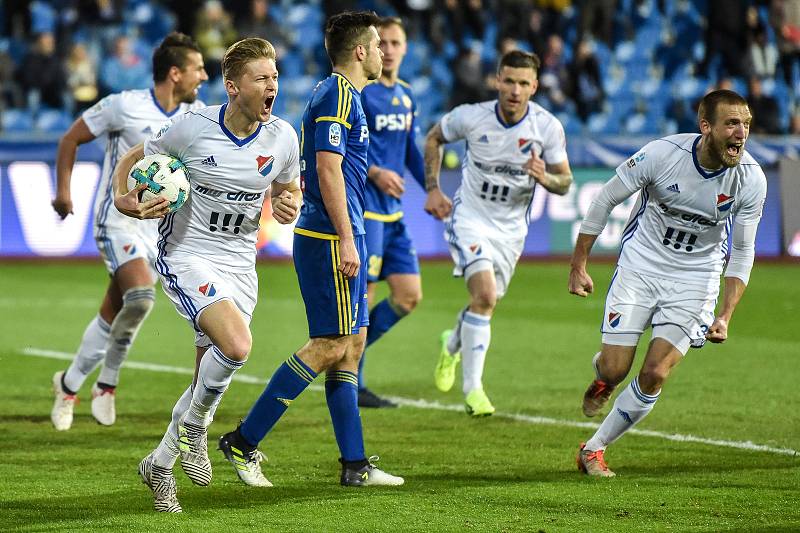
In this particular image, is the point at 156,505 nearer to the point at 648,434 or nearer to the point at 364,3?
the point at 648,434

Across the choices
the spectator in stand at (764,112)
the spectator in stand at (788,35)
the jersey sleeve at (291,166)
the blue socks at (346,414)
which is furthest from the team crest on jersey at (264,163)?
the spectator in stand at (788,35)

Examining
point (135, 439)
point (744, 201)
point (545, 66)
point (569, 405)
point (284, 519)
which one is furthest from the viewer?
point (545, 66)

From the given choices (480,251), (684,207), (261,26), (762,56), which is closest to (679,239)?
(684,207)

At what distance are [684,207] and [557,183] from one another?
6.58 ft

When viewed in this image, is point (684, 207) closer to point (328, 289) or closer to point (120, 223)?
point (328, 289)

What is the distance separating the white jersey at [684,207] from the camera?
6613 mm

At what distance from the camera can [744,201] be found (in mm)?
6594

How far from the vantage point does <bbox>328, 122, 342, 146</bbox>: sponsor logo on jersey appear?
6.12 m

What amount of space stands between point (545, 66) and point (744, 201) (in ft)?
49.7

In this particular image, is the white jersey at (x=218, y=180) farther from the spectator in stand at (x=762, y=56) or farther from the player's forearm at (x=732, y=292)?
the spectator in stand at (x=762, y=56)

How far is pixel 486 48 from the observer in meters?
22.5

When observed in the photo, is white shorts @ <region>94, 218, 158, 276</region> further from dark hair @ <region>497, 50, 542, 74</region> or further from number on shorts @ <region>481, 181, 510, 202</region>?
dark hair @ <region>497, 50, 542, 74</region>

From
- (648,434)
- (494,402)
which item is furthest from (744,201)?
(494,402)

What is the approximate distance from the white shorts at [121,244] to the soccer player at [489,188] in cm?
191
